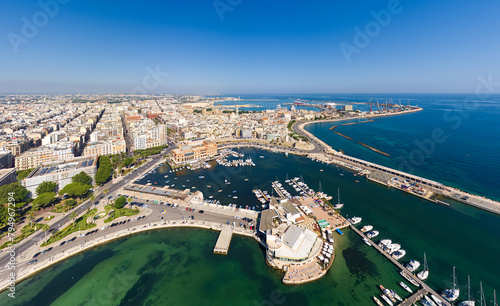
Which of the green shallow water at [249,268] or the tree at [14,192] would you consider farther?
the tree at [14,192]

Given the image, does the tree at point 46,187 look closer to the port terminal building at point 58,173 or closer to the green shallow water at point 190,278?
the port terminal building at point 58,173

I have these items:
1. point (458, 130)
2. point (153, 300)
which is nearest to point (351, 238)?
point (153, 300)

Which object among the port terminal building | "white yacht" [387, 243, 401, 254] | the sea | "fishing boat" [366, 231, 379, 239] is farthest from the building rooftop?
"white yacht" [387, 243, 401, 254]

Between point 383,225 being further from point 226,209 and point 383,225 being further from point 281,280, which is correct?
point 226,209

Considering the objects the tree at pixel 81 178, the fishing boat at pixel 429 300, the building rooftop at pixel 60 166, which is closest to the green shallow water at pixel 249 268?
the fishing boat at pixel 429 300

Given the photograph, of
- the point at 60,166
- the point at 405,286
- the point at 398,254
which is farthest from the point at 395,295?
the point at 60,166

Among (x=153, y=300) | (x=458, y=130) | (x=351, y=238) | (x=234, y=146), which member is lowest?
(x=153, y=300)
